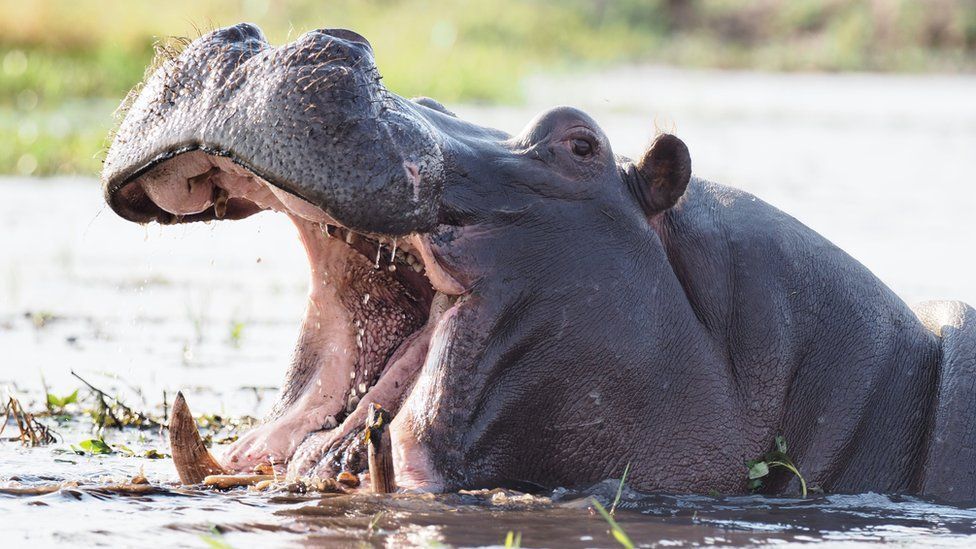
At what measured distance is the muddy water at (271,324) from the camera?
12.4 ft

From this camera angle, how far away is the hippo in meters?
3.73

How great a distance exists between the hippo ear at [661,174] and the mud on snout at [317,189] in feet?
1.92

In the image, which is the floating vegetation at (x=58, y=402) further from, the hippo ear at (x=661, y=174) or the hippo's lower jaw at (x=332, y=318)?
the hippo ear at (x=661, y=174)

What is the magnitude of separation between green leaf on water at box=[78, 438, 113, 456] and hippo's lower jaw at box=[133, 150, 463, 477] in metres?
0.87

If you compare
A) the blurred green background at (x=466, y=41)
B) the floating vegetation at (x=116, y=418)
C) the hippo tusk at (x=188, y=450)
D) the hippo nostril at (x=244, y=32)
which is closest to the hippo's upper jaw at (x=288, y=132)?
the hippo nostril at (x=244, y=32)

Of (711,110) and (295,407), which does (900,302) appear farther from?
(711,110)

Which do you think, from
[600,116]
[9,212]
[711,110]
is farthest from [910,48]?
[9,212]

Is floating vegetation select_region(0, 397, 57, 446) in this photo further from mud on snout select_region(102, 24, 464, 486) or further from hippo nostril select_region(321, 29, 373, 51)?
hippo nostril select_region(321, 29, 373, 51)

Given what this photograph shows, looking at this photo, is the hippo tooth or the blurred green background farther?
the blurred green background

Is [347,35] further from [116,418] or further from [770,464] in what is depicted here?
[116,418]

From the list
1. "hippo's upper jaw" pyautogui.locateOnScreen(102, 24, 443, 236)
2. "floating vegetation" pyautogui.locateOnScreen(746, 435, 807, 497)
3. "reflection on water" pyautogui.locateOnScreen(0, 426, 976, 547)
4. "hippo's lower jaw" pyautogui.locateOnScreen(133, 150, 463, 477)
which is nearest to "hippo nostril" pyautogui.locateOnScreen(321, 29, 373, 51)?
"hippo's upper jaw" pyautogui.locateOnScreen(102, 24, 443, 236)

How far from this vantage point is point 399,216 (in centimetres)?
372

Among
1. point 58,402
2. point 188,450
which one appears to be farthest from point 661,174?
point 58,402

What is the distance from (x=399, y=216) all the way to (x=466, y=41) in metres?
30.3
